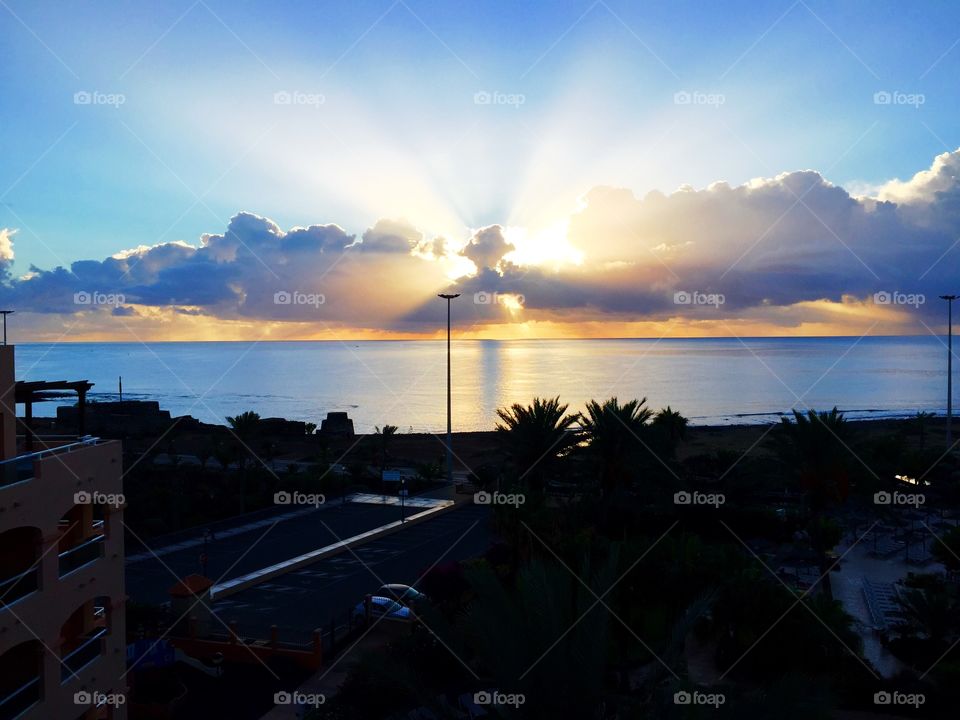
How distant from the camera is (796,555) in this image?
67.5ft

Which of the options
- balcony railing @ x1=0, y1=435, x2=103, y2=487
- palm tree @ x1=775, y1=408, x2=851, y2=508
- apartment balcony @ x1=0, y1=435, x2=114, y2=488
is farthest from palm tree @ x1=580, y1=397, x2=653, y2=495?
balcony railing @ x1=0, y1=435, x2=103, y2=487

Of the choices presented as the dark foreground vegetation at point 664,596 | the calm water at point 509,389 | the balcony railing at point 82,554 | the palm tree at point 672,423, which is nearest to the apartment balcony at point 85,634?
the balcony railing at point 82,554

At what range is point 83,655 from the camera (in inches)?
368

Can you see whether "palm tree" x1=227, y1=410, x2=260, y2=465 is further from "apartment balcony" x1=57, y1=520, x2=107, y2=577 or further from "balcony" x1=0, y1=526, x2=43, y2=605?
"balcony" x1=0, y1=526, x2=43, y2=605

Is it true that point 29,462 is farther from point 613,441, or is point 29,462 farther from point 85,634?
point 613,441

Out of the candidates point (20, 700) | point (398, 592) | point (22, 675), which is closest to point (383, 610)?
point (398, 592)

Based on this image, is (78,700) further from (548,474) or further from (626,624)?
(548,474)

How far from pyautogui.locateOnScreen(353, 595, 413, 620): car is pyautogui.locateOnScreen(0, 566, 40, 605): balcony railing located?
8.56 m

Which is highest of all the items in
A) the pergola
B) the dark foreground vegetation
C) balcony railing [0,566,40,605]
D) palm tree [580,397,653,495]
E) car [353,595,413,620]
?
the pergola

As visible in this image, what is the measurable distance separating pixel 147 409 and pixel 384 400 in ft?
155

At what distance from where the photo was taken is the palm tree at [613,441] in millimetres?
20875

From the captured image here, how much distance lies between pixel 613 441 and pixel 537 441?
7.48 feet

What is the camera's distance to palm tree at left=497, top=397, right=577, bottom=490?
68.5 ft

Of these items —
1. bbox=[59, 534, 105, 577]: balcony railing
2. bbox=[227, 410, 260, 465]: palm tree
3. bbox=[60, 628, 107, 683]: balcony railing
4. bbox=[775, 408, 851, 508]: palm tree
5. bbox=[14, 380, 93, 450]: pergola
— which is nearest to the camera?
bbox=[60, 628, 107, 683]: balcony railing
